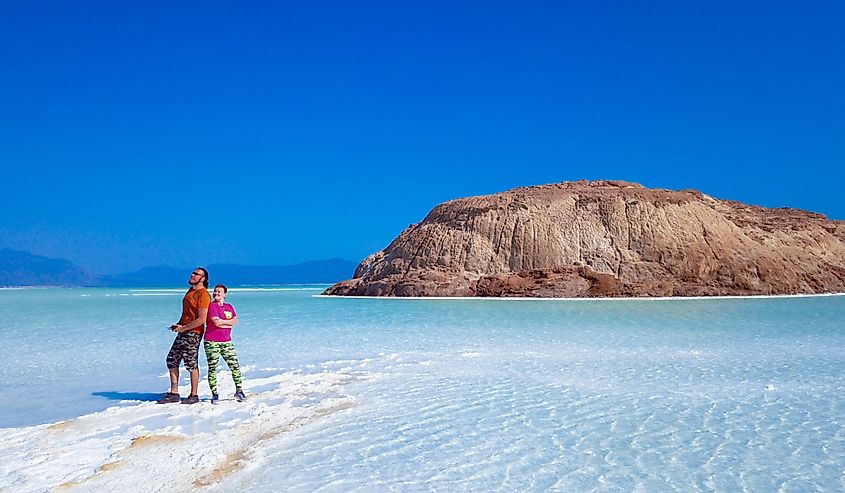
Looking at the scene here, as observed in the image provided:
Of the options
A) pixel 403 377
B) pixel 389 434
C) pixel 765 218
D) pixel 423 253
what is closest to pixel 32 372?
pixel 403 377

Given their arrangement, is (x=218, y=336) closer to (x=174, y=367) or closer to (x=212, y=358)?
(x=212, y=358)

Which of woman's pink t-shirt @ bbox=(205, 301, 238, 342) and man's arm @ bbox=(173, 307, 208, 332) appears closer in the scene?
man's arm @ bbox=(173, 307, 208, 332)

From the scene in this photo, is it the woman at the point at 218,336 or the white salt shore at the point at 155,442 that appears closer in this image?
the white salt shore at the point at 155,442

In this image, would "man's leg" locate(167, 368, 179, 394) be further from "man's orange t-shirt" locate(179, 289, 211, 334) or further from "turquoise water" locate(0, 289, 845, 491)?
"turquoise water" locate(0, 289, 845, 491)

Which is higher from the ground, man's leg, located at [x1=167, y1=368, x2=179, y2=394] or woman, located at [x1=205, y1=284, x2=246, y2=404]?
woman, located at [x1=205, y1=284, x2=246, y2=404]

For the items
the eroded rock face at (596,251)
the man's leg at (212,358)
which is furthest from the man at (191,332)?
the eroded rock face at (596,251)

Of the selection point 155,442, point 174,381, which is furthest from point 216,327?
point 155,442

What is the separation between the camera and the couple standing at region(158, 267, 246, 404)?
26.1ft

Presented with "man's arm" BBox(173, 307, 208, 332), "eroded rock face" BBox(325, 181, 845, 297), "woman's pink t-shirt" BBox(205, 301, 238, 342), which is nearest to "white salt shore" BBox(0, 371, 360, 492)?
"woman's pink t-shirt" BBox(205, 301, 238, 342)

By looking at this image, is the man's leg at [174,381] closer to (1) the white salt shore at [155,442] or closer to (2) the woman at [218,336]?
(1) the white salt shore at [155,442]

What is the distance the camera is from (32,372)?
35.0 ft

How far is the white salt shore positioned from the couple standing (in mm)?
257

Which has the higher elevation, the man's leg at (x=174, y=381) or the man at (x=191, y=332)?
the man at (x=191, y=332)

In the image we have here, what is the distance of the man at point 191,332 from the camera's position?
26.0 ft
